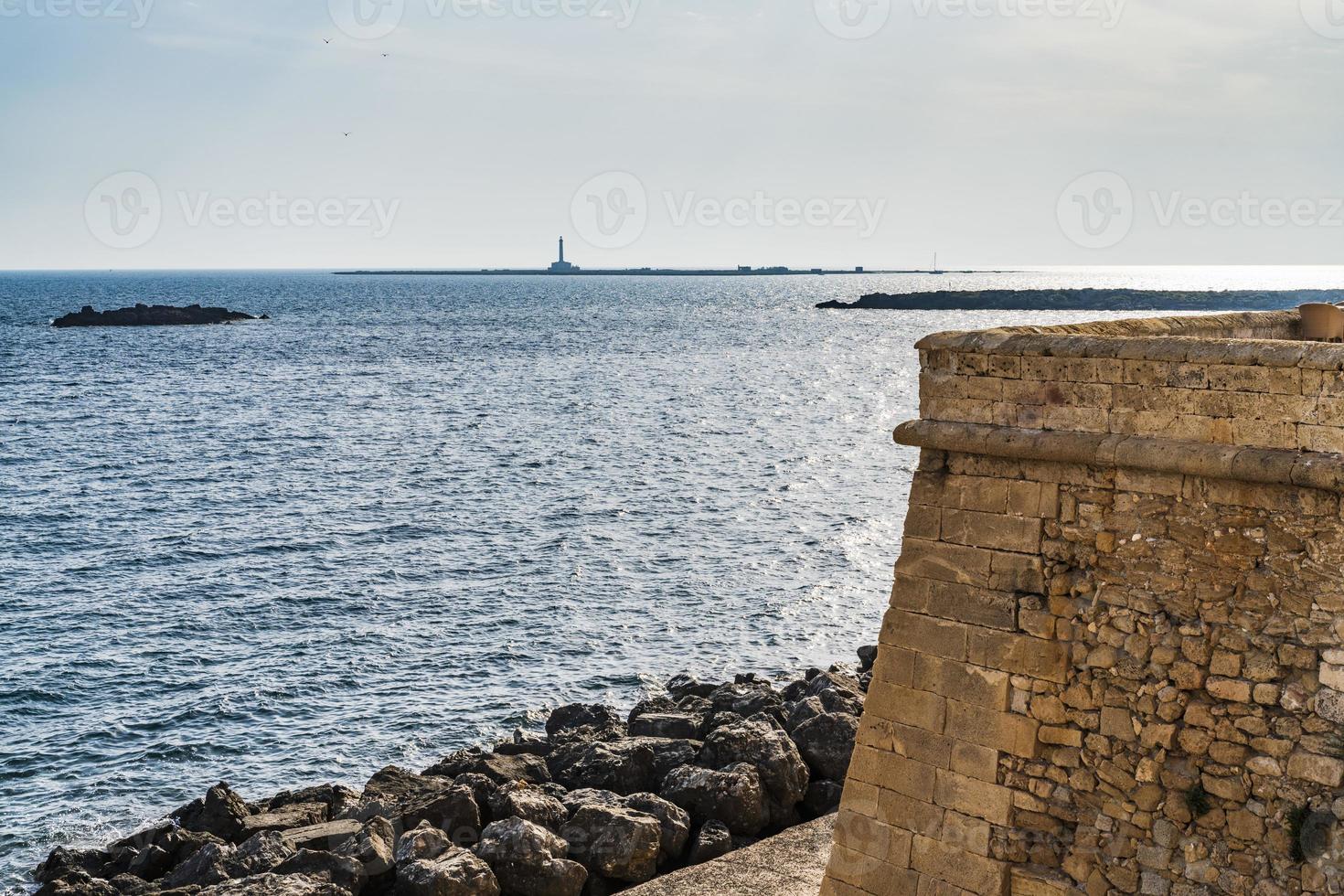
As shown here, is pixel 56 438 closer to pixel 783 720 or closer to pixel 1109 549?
pixel 783 720

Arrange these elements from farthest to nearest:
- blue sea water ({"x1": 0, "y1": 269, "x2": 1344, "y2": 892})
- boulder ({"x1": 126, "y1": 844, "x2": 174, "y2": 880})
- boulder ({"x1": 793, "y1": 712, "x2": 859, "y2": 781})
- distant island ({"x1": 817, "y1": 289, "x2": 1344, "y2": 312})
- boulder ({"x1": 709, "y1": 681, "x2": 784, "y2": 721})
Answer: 1. distant island ({"x1": 817, "y1": 289, "x2": 1344, "y2": 312})
2. blue sea water ({"x1": 0, "y1": 269, "x2": 1344, "y2": 892})
3. boulder ({"x1": 709, "y1": 681, "x2": 784, "y2": 721})
4. boulder ({"x1": 793, "y1": 712, "x2": 859, "y2": 781})
5. boulder ({"x1": 126, "y1": 844, "x2": 174, "y2": 880})

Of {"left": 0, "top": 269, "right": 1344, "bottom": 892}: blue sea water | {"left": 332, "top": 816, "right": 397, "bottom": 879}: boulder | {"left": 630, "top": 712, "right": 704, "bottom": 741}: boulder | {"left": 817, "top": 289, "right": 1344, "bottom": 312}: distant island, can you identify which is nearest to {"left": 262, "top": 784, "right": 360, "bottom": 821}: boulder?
{"left": 0, "top": 269, "right": 1344, "bottom": 892}: blue sea water

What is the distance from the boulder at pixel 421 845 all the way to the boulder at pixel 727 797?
257cm

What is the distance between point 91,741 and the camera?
59.7 ft

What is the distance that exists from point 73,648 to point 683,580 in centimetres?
1177

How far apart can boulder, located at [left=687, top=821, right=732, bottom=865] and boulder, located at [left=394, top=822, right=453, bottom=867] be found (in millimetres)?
2493

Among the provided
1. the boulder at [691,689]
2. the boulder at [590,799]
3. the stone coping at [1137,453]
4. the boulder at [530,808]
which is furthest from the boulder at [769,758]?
the stone coping at [1137,453]

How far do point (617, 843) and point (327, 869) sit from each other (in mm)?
2838

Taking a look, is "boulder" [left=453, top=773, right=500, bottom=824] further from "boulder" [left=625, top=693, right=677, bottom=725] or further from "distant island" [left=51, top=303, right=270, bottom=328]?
"distant island" [left=51, top=303, right=270, bottom=328]

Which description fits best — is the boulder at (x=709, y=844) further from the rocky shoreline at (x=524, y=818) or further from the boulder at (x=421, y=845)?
the boulder at (x=421, y=845)

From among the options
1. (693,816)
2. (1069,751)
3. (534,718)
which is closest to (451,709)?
(534,718)

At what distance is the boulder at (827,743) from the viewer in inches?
566

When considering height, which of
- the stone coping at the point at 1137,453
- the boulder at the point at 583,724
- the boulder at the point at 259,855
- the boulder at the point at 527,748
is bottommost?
the boulder at the point at 527,748

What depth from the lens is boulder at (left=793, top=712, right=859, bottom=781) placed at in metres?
14.4
